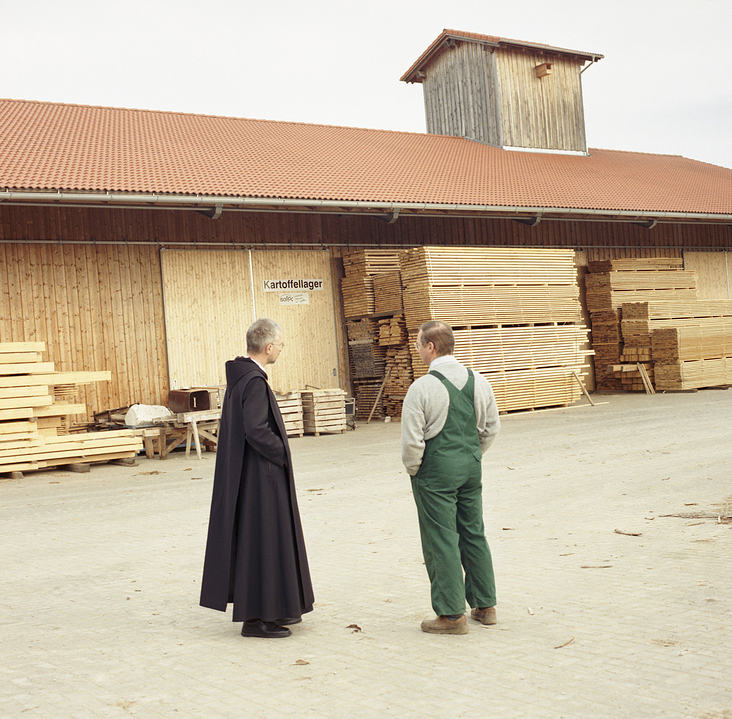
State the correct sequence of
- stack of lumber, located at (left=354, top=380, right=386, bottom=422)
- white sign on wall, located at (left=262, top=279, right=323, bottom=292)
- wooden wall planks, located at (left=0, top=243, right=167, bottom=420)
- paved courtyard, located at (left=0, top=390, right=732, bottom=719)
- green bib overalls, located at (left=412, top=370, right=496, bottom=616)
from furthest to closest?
stack of lumber, located at (left=354, top=380, right=386, bottom=422) < white sign on wall, located at (left=262, top=279, right=323, bottom=292) < wooden wall planks, located at (left=0, top=243, right=167, bottom=420) < green bib overalls, located at (left=412, top=370, right=496, bottom=616) < paved courtyard, located at (left=0, top=390, right=732, bottom=719)

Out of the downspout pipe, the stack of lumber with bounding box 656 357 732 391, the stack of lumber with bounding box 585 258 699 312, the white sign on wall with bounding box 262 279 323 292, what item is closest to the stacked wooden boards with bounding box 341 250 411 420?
the white sign on wall with bounding box 262 279 323 292

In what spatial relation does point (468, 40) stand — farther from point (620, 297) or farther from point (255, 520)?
point (255, 520)

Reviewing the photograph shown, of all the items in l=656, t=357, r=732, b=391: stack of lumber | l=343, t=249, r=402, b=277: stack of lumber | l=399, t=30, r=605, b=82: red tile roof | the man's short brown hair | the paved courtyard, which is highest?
l=399, t=30, r=605, b=82: red tile roof

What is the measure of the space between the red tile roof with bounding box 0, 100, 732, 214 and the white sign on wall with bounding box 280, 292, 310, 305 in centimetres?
231

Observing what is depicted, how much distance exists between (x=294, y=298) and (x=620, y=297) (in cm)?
899

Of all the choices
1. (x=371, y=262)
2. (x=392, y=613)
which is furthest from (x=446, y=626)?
(x=371, y=262)

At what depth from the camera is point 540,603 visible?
198 inches

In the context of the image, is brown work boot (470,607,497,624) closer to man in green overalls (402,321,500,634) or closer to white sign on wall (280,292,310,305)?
man in green overalls (402,321,500,634)

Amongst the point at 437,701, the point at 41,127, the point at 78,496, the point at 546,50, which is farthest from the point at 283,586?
the point at 546,50

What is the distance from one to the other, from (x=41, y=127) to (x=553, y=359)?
41.4 feet

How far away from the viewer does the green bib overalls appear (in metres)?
4.52

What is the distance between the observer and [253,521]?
188 inches

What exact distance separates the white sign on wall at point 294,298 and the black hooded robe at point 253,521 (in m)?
13.8

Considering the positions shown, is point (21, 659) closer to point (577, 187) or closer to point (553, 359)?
point (553, 359)
